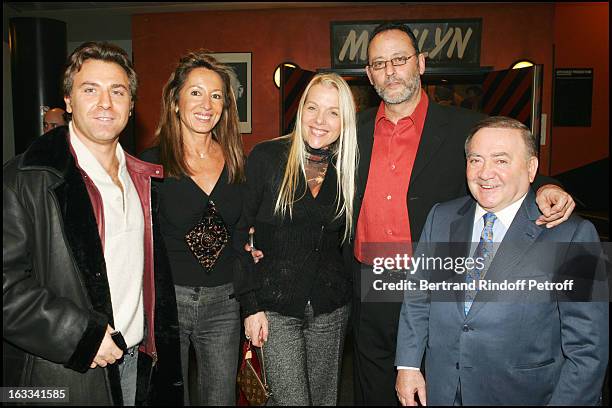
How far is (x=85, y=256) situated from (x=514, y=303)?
1.67m

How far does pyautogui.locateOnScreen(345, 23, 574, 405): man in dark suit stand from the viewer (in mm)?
2547

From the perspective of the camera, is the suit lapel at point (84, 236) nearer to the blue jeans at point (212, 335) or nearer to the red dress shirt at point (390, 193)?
the blue jeans at point (212, 335)

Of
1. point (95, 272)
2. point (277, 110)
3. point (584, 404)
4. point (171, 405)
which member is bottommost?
point (171, 405)

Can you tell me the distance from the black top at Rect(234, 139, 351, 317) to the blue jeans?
0.42ft

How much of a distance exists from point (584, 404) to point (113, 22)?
8054 millimetres

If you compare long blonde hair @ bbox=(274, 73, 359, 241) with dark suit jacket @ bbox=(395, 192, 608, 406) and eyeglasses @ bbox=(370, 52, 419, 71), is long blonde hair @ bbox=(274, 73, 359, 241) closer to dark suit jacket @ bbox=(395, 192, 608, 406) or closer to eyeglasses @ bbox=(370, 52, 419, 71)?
eyeglasses @ bbox=(370, 52, 419, 71)

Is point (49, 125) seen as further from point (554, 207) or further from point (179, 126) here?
point (554, 207)

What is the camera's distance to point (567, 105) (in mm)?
6891

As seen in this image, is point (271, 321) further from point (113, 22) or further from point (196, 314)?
point (113, 22)

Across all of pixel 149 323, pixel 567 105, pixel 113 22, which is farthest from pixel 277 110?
pixel 149 323

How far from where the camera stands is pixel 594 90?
274 inches

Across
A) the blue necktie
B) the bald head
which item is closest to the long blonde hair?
the blue necktie

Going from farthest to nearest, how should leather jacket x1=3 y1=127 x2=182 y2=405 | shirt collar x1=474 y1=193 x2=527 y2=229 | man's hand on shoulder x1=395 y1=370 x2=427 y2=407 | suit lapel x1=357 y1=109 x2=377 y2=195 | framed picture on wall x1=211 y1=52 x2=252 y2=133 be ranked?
framed picture on wall x1=211 y1=52 x2=252 y2=133 → suit lapel x1=357 y1=109 x2=377 y2=195 → man's hand on shoulder x1=395 y1=370 x2=427 y2=407 → shirt collar x1=474 y1=193 x2=527 y2=229 → leather jacket x1=3 y1=127 x2=182 y2=405

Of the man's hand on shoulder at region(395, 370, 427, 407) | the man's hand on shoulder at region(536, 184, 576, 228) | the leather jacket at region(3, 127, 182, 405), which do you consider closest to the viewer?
the leather jacket at region(3, 127, 182, 405)
